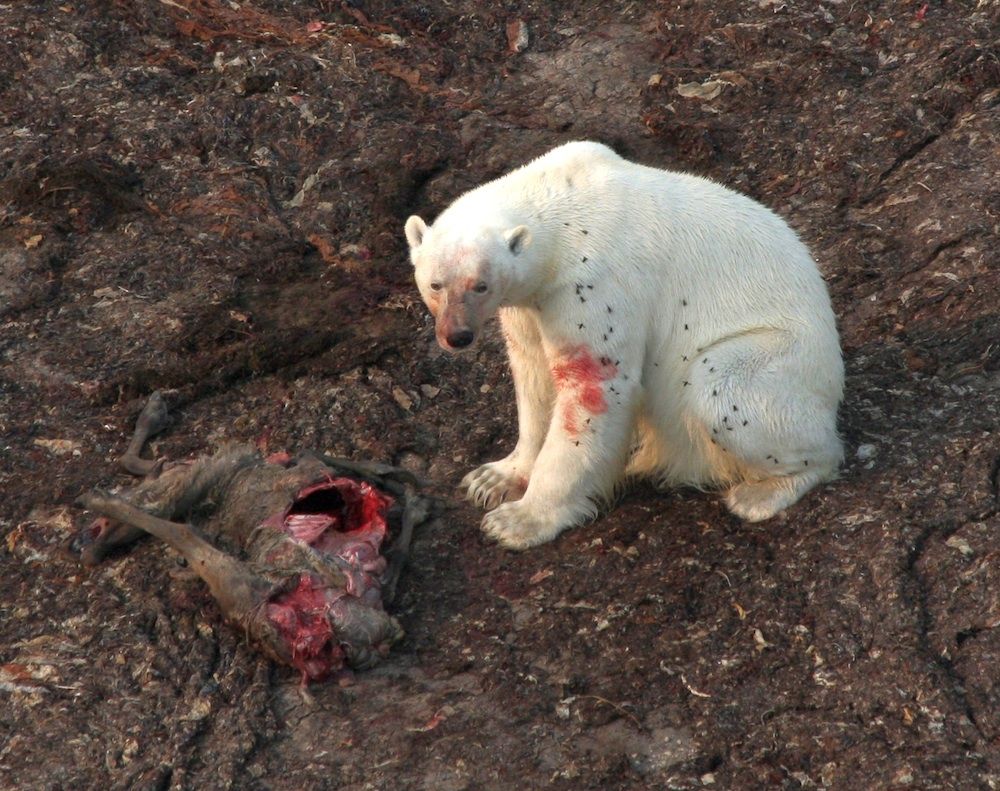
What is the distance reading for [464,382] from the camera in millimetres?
7371

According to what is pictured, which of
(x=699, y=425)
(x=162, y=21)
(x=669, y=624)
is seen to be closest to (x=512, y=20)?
(x=162, y=21)

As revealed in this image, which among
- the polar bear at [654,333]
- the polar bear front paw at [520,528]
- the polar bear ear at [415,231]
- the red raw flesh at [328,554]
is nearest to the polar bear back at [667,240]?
the polar bear at [654,333]

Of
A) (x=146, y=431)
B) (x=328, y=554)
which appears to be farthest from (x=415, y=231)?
(x=146, y=431)

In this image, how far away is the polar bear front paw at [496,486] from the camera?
6.42 m

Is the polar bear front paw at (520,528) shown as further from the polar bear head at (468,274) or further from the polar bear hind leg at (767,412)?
the polar bear head at (468,274)

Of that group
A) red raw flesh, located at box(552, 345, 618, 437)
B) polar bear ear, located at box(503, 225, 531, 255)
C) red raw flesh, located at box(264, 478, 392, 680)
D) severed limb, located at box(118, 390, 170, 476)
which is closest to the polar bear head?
polar bear ear, located at box(503, 225, 531, 255)

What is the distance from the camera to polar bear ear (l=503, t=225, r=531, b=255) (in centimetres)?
562

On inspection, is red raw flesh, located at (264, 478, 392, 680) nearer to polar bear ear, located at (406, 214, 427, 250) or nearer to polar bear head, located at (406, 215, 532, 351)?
polar bear head, located at (406, 215, 532, 351)

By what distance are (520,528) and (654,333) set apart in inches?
42.2

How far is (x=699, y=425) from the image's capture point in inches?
237

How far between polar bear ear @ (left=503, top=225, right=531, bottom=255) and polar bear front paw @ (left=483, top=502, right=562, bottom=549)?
1.21m

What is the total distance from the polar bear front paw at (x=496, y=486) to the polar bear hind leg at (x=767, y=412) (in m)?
0.93

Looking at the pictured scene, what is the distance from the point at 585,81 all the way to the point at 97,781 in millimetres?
6247

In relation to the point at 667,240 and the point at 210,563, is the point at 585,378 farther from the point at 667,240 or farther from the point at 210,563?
the point at 210,563
